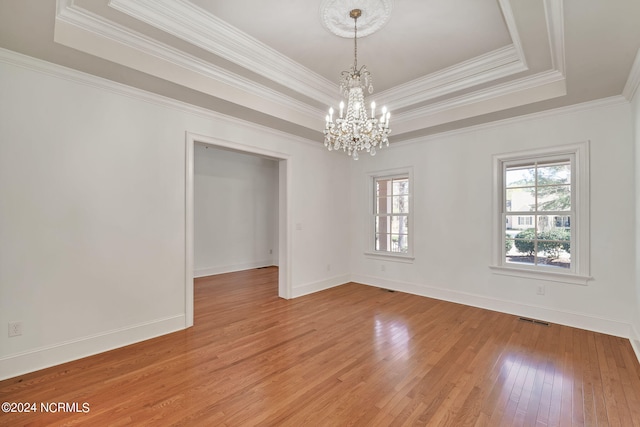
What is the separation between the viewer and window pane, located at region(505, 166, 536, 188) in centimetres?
386

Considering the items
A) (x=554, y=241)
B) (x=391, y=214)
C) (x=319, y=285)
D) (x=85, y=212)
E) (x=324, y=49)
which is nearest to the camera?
(x=85, y=212)

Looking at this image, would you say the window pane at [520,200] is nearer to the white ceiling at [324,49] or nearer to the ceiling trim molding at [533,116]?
the ceiling trim molding at [533,116]

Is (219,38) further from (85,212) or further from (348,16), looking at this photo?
(85,212)

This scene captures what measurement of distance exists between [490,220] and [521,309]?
1.25m

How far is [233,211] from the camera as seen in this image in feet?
22.5

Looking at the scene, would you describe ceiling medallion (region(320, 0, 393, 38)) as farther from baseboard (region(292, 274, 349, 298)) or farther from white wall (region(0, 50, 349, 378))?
baseboard (region(292, 274, 349, 298))

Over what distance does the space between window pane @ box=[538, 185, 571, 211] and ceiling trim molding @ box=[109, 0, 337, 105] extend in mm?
3281

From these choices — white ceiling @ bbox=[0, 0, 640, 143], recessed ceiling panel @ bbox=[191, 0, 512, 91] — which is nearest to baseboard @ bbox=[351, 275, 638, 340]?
white ceiling @ bbox=[0, 0, 640, 143]

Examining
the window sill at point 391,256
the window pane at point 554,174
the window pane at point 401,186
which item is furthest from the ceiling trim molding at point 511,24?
the window sill at point 391,256

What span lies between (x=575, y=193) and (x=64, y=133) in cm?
562

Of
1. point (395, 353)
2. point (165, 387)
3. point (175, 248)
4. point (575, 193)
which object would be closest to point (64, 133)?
point (175, 248)

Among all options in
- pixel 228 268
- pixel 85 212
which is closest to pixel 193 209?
pixel 85 212

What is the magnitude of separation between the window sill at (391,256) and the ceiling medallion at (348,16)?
3.49 meters

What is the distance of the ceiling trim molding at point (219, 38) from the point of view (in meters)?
2.35
